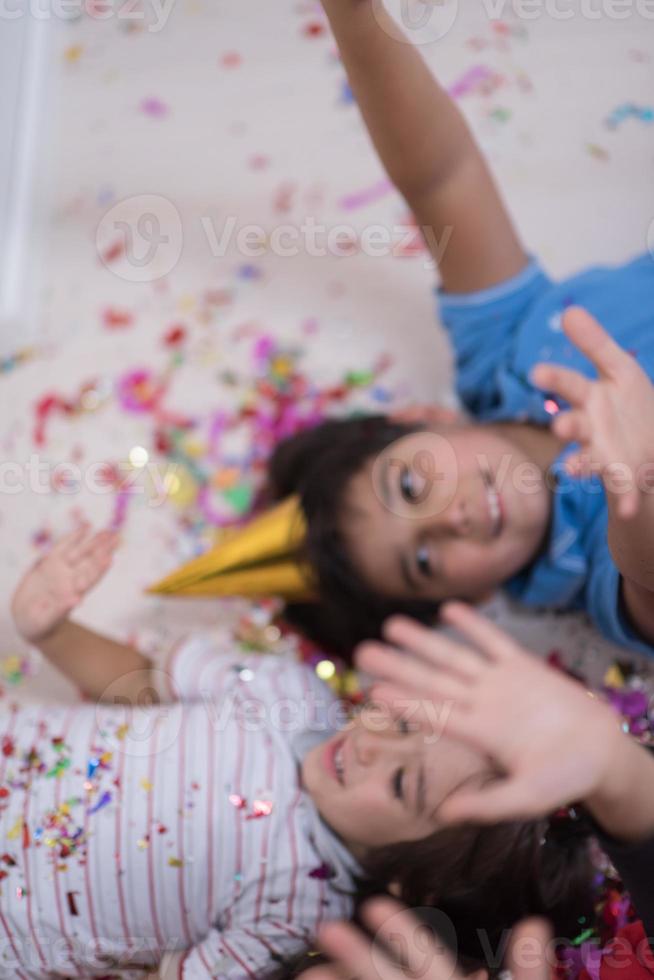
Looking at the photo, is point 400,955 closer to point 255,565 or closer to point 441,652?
point 441,652

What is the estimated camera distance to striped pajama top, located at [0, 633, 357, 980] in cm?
81

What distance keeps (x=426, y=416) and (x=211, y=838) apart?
20.1 inches

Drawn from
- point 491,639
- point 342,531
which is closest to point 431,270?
point 342,531

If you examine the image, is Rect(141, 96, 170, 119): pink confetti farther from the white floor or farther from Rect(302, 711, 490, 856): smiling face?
Rect(302, 711, 490, 856): smiling face

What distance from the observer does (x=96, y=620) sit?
1057 millimetres

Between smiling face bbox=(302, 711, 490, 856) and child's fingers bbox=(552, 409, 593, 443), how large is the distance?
0.88 ft

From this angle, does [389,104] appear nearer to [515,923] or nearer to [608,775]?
[608,775]

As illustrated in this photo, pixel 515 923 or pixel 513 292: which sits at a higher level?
pixel 513 292

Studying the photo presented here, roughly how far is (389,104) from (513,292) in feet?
0.86

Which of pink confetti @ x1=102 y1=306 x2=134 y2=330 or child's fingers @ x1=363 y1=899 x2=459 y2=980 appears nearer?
child's fingers @ x1=363 y1=899 x2=459 y2=980
